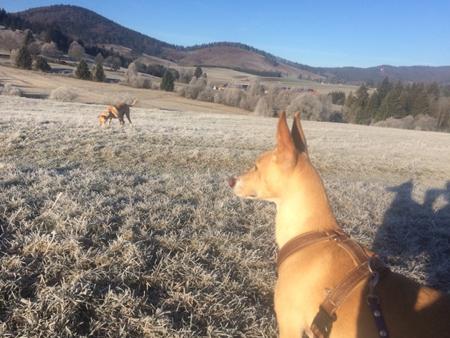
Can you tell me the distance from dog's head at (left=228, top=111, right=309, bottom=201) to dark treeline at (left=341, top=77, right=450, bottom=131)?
61810 mm

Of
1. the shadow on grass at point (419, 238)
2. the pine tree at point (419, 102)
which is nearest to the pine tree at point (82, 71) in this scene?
the shadow on grass at point (419, 238)

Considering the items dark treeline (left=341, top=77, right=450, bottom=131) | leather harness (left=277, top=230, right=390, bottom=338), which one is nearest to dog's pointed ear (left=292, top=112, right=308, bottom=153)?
leather harness (left=277, top=230, right=390, bottom=338)

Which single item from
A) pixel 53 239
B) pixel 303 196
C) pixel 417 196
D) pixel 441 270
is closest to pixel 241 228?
pixel 303 196

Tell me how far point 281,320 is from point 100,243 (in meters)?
2.16

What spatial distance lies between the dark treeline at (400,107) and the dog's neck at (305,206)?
6200 centimetres

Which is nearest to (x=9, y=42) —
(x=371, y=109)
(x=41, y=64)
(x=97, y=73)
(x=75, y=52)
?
(x=75, y=52)

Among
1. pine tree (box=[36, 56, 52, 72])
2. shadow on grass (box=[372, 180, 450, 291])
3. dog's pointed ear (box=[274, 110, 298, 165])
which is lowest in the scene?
shadow on grass (box=[372, 180, 450, 291])

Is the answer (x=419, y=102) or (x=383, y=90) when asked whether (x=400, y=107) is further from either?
(x=383, y=90)

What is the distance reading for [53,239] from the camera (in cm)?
312

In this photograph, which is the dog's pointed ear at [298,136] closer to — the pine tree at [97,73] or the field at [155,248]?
the field at [155,248]

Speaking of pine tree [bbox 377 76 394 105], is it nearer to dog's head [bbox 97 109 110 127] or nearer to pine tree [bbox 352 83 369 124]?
pine tree [bbox 352 83 369 124]

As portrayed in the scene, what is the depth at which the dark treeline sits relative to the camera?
58.4 metres

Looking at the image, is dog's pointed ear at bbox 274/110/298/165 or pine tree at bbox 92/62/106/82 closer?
dog's pointed ear at bbox 274/110/298/165

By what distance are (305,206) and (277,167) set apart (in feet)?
1.40
